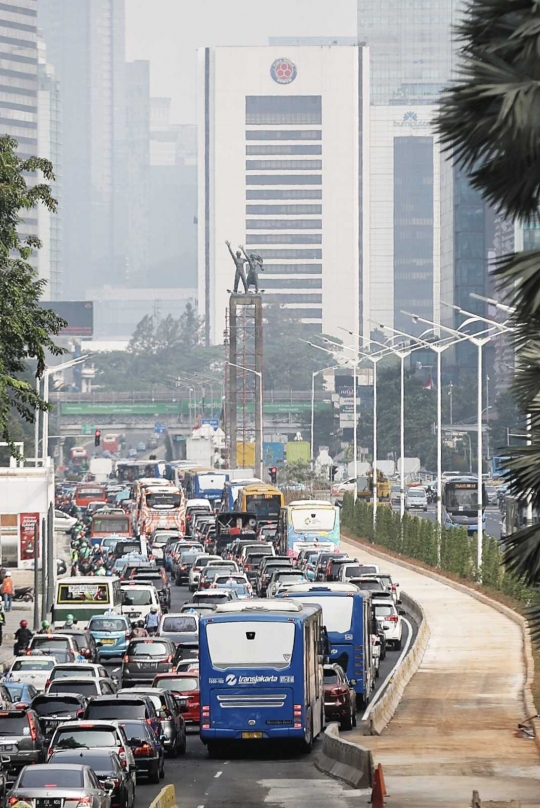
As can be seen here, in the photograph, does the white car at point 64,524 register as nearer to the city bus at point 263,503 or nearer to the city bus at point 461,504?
the city bus at point 263,503

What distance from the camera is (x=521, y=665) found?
4450cm

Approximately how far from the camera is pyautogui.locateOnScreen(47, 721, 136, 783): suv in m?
24.9

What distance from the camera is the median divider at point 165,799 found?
70.7 ft

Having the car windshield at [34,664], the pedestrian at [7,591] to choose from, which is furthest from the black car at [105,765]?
the pedestrian at [7,591]

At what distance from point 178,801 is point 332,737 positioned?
14.5 feet

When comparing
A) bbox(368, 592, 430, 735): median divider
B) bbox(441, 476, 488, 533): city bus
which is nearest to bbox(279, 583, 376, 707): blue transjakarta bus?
bbox(368, 592, 430, 735): median divider

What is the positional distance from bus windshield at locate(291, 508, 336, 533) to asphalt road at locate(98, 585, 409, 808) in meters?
43.4

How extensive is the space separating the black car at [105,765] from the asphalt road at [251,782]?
3.76 ft

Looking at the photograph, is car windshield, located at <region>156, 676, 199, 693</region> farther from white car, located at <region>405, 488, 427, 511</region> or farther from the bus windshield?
white car, located at <region>405, 488, 427, 511</region>

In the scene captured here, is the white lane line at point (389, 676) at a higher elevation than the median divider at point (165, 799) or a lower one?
lower

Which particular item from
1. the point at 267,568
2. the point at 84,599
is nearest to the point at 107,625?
the point at 84,599

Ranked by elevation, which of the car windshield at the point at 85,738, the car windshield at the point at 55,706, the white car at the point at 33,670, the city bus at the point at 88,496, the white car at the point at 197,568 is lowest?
the city bus at the point at 88,496

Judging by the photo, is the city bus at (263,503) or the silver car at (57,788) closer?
the silver car at (57,788)

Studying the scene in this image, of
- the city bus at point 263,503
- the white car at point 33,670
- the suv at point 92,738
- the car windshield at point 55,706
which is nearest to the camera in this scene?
the suv at point 92,738
